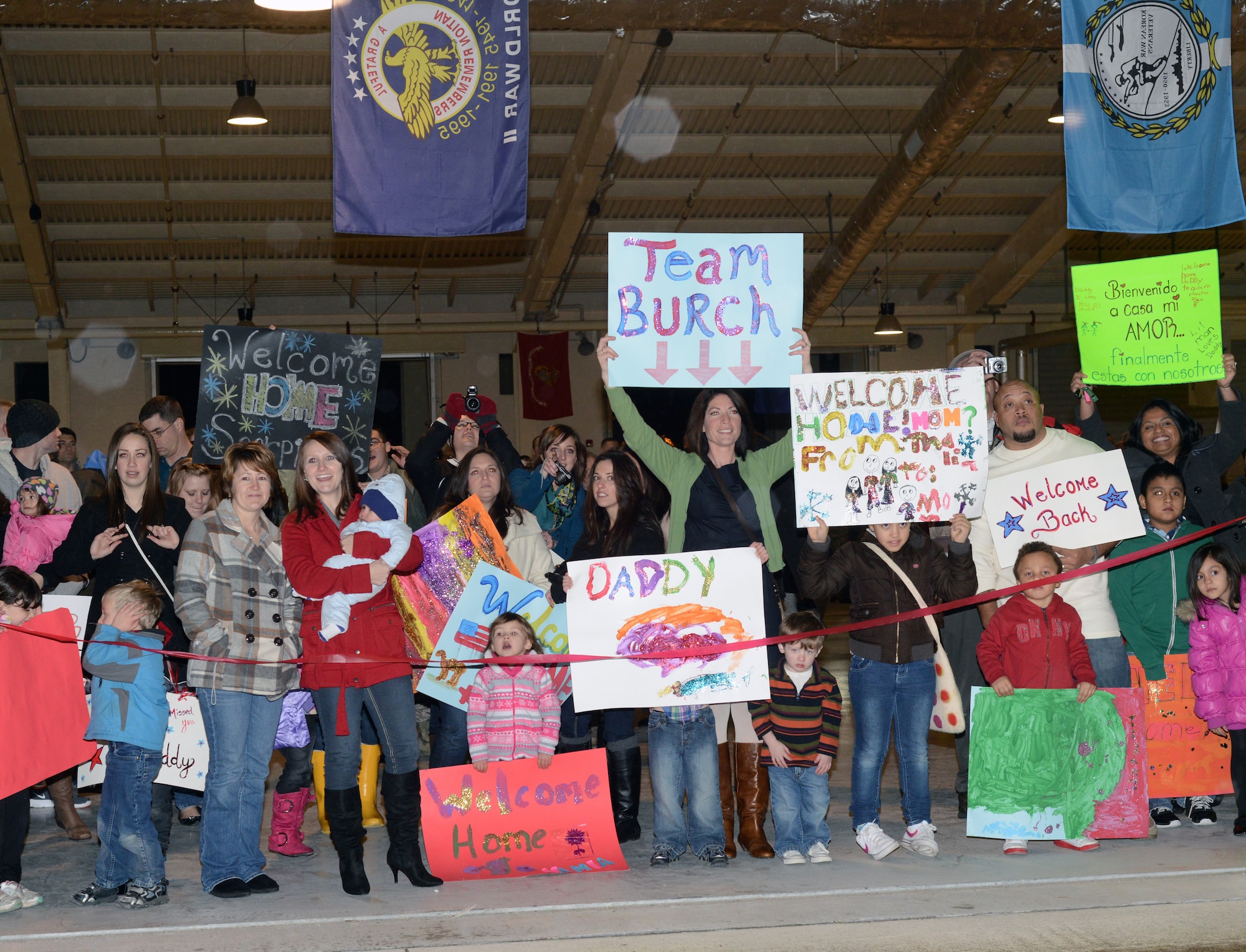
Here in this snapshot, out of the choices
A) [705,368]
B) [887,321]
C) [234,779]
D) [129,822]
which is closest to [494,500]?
[705,368]

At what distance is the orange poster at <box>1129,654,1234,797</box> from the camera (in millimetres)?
5266

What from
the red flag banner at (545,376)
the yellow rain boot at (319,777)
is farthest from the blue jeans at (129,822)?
the red flag banner at (545,376)

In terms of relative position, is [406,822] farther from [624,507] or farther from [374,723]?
[624,507]

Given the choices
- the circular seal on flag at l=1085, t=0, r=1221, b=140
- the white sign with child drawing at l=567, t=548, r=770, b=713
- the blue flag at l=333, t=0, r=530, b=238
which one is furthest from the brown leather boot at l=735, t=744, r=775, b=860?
the circular seal on flag at l=1085, t=0, r=1221, b=140

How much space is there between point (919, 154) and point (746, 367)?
953cm

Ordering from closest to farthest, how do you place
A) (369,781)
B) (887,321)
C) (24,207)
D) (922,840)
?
1. (922,840)
2. (369,781)
3. (24,207)
4. (887,321)

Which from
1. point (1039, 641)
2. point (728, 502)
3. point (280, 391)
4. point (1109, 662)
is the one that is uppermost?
point (280, 391)

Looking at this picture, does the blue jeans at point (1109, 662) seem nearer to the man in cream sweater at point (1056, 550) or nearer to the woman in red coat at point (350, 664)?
the man in cream sweater at point (1056, 550)

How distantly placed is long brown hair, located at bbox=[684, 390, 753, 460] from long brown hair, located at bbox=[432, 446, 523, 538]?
0.85m

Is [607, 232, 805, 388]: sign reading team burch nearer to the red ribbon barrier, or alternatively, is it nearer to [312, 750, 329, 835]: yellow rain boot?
the red ribbon barrier

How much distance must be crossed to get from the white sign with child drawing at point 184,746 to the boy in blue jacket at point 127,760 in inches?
18.3

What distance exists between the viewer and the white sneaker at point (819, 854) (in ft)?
15.7

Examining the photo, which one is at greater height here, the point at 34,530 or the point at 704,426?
the point at 704,426

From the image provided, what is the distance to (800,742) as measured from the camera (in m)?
4.80
